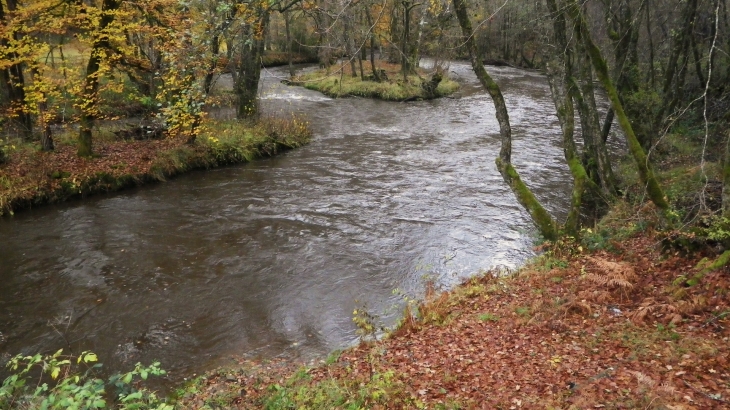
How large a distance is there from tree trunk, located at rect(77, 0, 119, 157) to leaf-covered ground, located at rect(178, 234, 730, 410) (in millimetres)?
12664

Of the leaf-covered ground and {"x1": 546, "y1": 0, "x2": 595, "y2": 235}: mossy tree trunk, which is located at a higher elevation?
{"x1": 546, "y1": 0, "x2": 595, "y2": 235}: mossy tree trunk

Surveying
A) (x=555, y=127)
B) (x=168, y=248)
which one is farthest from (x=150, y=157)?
(x=555, y=127)

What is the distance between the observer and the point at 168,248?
12.6 meters

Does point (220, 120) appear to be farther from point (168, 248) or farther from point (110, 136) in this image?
point (168, 248)

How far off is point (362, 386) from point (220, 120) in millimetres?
18452

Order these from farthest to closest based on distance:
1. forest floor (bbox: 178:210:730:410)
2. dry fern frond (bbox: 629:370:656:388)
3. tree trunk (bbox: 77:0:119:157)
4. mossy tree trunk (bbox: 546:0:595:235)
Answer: tree trunk (bbox: 77:0:119:157) → mossy tree trunk (bbox: 546:0:595:235) → forest floor (bbox: 178:210:730:410) → dry fern frond (bbox: 629:370:656:388)

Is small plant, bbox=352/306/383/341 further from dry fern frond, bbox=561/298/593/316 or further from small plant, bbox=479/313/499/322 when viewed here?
dry fern frond, bbox=561/298/593/316

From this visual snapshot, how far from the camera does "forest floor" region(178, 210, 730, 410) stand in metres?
5.23

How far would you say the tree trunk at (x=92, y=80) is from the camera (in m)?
15.8

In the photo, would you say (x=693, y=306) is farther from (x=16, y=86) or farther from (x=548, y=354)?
(x=16, y=86)

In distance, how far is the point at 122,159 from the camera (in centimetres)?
1767

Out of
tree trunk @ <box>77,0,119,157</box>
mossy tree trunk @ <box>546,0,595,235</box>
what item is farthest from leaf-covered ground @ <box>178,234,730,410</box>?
tree trunk @ <box>77,0,119,157</box>

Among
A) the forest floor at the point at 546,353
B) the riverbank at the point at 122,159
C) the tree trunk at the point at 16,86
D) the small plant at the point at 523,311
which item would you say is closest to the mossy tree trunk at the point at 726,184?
the forest floor at the point at 546,353

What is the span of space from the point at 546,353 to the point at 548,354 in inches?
1.7
